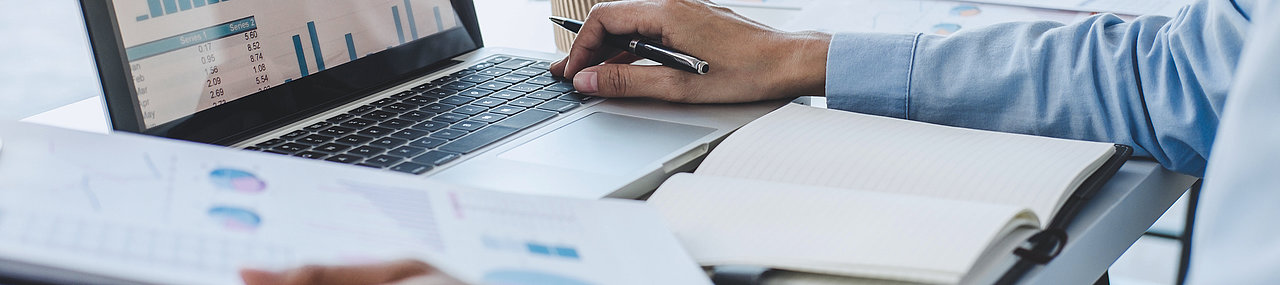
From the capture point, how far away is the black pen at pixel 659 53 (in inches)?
29.5

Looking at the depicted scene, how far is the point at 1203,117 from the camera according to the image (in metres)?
0.60

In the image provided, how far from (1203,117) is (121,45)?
666 millimetres

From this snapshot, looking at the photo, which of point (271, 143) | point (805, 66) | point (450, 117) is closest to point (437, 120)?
point (450, 117)

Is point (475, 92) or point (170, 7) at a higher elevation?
point (170, 7)

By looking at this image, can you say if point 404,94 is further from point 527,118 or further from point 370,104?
point 527,118

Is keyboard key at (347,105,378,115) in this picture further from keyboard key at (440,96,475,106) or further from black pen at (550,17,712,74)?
black pen at (550,17,712,74)

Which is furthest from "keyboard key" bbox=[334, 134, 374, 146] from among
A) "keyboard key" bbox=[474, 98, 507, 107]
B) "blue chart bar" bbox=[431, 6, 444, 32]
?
"blue chart bar" bbox=[431, 6, 444, 32]

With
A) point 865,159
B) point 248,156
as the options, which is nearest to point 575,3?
point 865,159

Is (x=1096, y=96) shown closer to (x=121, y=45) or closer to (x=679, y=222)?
(x=679, y=222)

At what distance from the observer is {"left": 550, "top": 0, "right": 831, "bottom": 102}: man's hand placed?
0.75m

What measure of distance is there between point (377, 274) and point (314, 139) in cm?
34

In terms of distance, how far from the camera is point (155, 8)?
2.17 feet

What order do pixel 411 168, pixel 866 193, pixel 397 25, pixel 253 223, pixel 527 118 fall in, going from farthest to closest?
1. pixel 397 25
2. pixel 527 118
3. pixel 411 168
4. pixel 866 193
5. pixel 253 223

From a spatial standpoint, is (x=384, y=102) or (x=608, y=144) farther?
(x=384, y=102)
